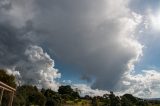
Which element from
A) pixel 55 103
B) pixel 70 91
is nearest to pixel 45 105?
pixel 55 103

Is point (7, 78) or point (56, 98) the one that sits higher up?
point (56, 98)

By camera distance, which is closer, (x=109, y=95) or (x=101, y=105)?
(x=101, y=105)

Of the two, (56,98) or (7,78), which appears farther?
(56,98)

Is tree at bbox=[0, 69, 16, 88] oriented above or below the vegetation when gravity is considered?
below

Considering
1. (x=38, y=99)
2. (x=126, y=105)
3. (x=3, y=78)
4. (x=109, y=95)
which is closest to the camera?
(x=3, y=78)

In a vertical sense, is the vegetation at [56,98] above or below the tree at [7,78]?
above

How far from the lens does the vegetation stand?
6543cm

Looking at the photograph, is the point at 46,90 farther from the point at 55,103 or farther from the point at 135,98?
the point at 135,98

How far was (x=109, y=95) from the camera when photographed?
144 meters

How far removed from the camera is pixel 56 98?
4875 inches

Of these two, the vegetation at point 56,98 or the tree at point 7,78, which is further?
the vegetation at point 56,98

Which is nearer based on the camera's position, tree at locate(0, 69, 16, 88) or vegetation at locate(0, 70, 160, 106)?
tree at locate(0, 69, 16, 88)

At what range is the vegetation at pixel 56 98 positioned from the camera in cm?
6543

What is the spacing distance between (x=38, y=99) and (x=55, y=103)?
9.79 metres
